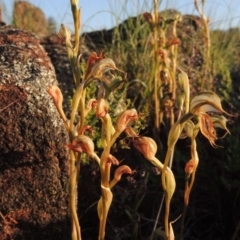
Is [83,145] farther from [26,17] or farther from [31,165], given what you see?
[26,17]

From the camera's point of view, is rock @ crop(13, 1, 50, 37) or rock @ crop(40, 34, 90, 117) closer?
rock @ crop(40, 34, 90, 117)

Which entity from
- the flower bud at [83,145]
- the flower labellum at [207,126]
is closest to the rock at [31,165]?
the flower bud at [83,145]

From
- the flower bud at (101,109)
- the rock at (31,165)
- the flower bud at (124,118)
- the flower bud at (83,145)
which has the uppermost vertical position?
the flower bud at (101,109)

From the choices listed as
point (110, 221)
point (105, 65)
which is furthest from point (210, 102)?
point (110, 221)

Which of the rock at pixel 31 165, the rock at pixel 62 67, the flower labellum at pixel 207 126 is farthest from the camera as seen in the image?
the rock at pixel 62 67

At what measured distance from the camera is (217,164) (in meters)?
2.55

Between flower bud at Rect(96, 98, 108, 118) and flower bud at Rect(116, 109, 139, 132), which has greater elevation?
flower bud at Rect(96, 98, 108, 118)

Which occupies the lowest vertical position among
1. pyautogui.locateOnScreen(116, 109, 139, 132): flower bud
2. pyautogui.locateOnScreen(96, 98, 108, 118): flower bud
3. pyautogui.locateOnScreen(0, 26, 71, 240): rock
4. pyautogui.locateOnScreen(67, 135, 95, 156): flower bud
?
pyautogui.locateOnScreen(0, 26, 71, 240): rock

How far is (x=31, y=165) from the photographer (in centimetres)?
200

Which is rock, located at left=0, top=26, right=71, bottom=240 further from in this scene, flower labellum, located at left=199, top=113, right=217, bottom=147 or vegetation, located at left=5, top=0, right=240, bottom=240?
flower labellum, located at left=199, top=113, right=217, bottom=147

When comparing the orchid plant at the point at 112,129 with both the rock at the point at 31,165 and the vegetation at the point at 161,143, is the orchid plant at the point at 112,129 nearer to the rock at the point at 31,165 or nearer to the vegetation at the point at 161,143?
the vegetation at the point at 161,143

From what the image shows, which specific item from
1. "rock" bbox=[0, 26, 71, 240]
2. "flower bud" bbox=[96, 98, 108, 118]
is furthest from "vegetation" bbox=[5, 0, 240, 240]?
"rock" bbox=[0, 26, 71, 240]

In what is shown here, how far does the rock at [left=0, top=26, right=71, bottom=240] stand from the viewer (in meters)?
1.99

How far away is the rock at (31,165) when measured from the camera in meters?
1.99
